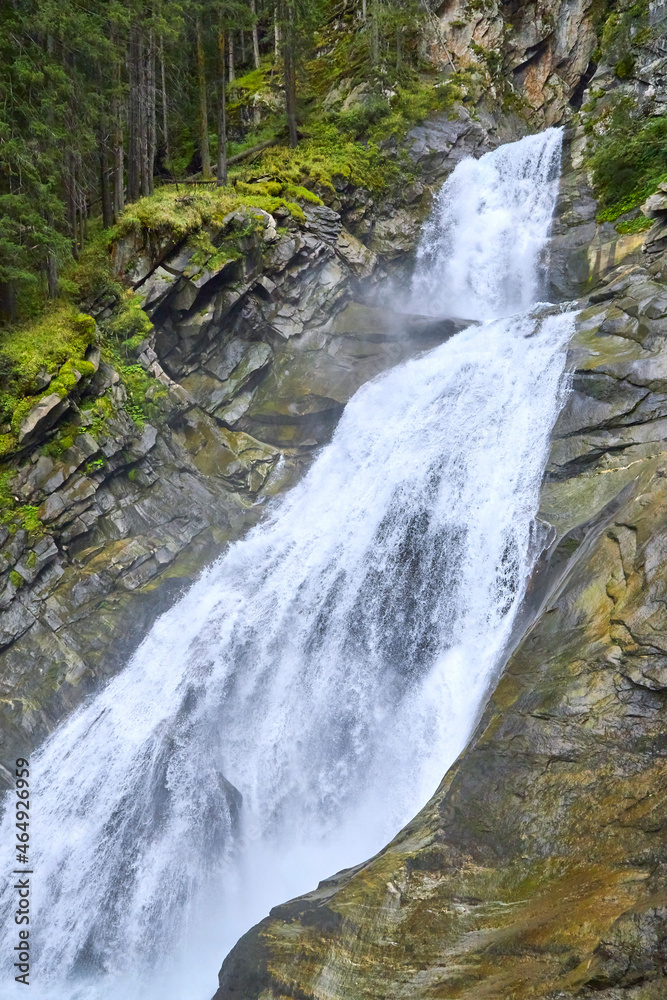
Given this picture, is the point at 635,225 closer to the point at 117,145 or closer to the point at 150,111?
the point at 117,145

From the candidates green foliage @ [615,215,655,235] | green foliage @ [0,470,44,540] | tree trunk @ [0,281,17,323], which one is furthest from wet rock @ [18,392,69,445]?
green foliage @ [615,215,655,235]

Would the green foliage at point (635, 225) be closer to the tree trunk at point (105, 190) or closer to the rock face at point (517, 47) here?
the rock face at point (517, 47)

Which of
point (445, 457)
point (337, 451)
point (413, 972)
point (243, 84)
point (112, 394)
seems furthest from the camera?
point (243, 84)

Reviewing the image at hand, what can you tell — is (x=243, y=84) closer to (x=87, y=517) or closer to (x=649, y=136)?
(x=649, y=136)

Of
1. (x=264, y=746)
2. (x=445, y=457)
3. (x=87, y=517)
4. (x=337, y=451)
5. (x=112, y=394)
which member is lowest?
(x=264, y=746)

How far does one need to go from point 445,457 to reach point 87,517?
372 inches

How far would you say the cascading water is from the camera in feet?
38.8

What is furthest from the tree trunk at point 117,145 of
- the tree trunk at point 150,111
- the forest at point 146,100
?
the tree trunk at point 150,111

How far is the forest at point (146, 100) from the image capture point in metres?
18.6

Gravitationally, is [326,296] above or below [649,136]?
above

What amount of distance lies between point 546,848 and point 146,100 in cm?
2727

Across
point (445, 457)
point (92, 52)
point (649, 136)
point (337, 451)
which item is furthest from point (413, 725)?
point (92, 52)

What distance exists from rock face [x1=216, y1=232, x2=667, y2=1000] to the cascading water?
2.37m

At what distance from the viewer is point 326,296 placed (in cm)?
2241
